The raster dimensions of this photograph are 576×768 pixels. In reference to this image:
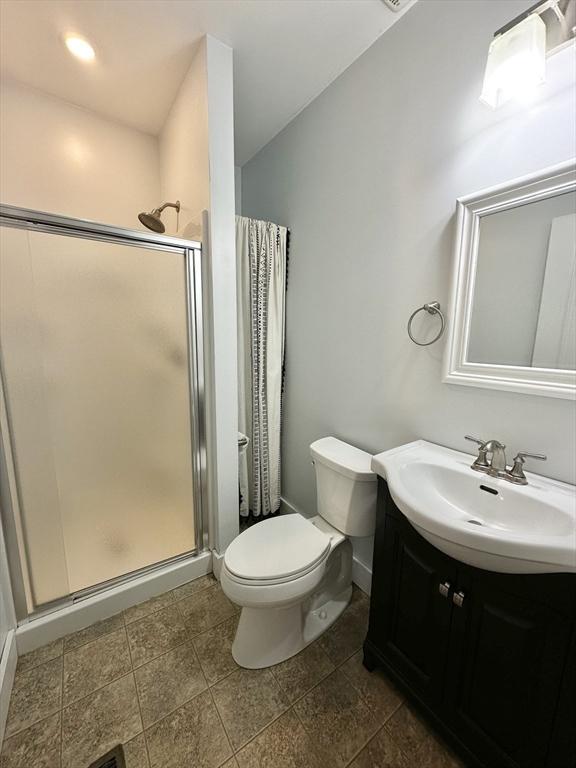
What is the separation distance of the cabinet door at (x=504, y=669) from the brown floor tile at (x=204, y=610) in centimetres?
96

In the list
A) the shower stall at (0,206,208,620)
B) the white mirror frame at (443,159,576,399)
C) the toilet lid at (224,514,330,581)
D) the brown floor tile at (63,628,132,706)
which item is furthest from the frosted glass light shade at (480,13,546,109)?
the brown floor tile at (63,628,132,706)

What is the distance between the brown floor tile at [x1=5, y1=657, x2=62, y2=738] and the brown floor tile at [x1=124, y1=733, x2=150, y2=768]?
0.32 m

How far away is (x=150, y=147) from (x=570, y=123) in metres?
2.24

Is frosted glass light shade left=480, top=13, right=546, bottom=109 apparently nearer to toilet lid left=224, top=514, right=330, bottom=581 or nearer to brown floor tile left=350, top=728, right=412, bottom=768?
toilet lid left=224, top=514, right=330, bottom=581

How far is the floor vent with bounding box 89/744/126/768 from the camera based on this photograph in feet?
3.02

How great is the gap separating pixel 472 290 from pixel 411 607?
3.58 ft

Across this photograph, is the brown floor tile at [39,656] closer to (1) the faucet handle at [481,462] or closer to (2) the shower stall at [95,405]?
(2) the shower stall at [95,405]

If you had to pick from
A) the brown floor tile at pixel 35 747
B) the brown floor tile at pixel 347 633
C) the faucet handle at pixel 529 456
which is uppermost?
the faucet handle at pixel 529 456

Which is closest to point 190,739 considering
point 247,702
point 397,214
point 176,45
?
point 247,702

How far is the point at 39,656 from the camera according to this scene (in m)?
1.24

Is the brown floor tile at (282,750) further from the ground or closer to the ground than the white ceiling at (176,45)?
closer to the ground

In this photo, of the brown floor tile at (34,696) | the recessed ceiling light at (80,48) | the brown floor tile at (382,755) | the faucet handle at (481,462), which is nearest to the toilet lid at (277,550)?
the brown floor tile at (382,755)

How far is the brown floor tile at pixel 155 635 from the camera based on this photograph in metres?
1.26

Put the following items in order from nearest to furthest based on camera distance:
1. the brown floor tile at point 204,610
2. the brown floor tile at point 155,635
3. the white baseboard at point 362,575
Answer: the brown floor tile at point 155,635 < the brown floor tile at point 204,610 < the white baseboard at point 362,575
